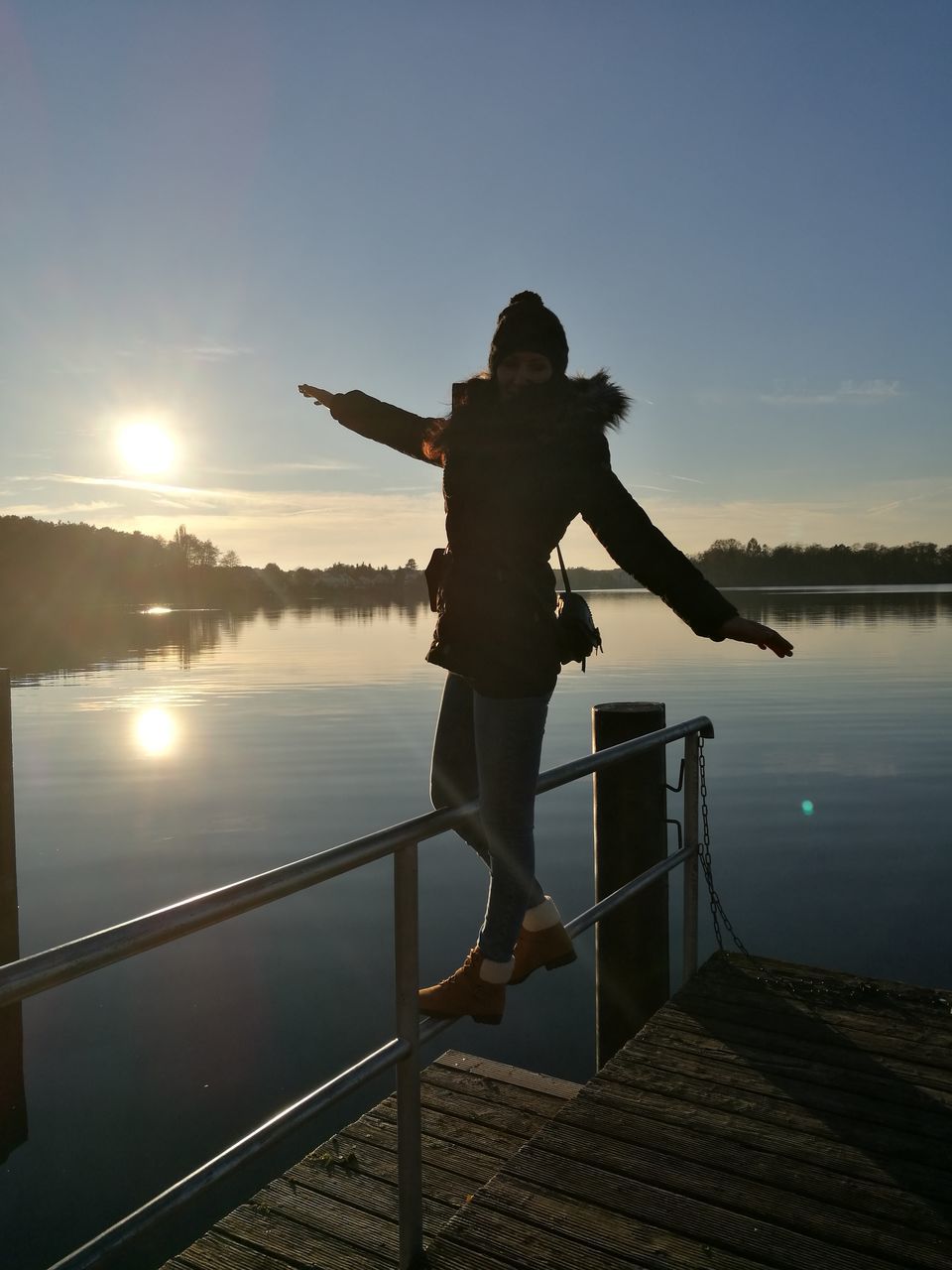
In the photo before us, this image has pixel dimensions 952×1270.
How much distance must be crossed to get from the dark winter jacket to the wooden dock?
1501 mm

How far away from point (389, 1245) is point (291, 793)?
13.5 metres

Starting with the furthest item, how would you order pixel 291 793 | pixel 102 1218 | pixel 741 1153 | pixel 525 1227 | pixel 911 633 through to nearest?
pixel 911 633 → pixel 291 793 → pixel 102 1218 → pixel 741 1153 → pixel 525 1227

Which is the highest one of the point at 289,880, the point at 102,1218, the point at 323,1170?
the point at 289,880

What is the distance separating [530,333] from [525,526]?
60 centimetres

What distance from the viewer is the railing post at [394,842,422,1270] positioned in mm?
2562

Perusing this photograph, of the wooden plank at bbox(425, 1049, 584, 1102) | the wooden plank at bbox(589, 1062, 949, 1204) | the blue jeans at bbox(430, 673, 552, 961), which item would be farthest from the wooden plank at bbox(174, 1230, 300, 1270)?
the wooden plank at bbox(425, 1049, 584, 1102)

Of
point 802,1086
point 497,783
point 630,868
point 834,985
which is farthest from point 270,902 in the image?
point 834,985

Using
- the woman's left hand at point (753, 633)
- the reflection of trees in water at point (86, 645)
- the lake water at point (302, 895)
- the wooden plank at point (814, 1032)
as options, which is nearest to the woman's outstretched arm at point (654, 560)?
the woman's left hand at point (753, 633)

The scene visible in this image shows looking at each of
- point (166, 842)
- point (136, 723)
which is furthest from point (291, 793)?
point (136, 723)

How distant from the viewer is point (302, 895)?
Result: 1147 cm

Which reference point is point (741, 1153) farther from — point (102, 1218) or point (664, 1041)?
point (102, 1218)

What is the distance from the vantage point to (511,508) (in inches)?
107

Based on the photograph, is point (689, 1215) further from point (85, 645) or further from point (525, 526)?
point (85, 645)

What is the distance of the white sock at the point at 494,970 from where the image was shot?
2971mm
